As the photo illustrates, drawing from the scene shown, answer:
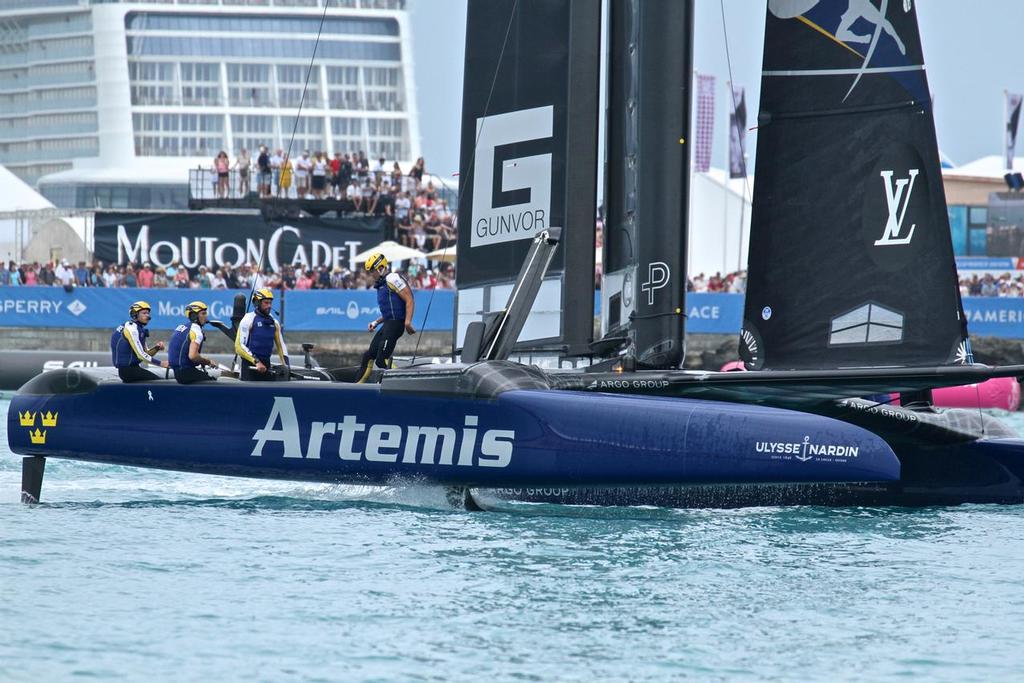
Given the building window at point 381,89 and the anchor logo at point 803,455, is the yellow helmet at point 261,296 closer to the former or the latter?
the anchor logo at point 803,455

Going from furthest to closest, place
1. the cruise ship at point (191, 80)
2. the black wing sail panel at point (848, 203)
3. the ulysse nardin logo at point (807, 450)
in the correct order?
the cruise ship at point (191, 80), the black wing sail panel at point (848, 203), the ulysse nardin logo at point (807, 450)

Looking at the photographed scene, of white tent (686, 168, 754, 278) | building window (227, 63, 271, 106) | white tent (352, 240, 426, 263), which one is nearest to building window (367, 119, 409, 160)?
building window (227, 63, 271, 106)

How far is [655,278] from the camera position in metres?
9.20

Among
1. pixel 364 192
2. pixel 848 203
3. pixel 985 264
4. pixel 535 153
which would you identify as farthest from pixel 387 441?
pixel 985 264

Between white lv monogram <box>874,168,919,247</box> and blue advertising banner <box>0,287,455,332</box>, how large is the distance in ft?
44.1

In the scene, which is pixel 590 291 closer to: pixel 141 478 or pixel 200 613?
pixel 141 478

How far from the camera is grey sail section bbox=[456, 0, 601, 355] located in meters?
9.75

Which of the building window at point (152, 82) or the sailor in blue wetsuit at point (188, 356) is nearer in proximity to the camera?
the sailor in blue wetsuit at point (188, 356)

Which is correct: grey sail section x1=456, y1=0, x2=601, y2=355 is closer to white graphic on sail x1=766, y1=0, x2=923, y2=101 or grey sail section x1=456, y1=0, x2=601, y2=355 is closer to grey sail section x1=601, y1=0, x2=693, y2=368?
grey sail section x1=601, y1=0, x2=693, y2=368

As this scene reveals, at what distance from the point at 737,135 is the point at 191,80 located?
45.3 m

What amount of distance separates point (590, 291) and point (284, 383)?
2.17 m

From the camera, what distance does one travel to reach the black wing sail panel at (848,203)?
28.3ft

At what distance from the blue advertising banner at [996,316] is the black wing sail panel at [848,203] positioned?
13.3 m

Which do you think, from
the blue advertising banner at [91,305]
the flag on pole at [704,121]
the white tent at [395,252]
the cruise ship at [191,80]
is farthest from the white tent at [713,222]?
the cruise ship at [191,80]
